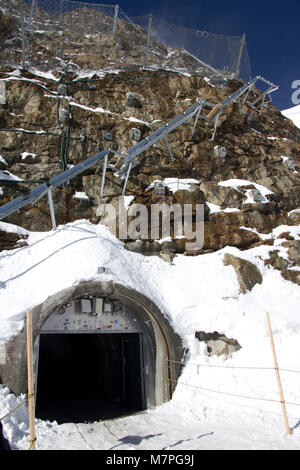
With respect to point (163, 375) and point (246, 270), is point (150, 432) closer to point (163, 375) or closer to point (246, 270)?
point (163, 375)

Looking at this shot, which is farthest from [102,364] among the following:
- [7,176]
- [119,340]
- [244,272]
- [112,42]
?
[112,42]

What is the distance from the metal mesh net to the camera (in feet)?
87.9

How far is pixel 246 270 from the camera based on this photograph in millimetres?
16922

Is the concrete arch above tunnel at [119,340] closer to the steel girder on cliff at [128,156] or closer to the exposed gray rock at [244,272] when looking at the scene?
the steel girder on cliff at [128,156]

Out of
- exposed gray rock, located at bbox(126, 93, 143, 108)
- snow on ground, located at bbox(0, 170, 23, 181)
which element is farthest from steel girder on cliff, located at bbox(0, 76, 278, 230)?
exposed gray rock, located at bbox(126, 93, 143, 108)

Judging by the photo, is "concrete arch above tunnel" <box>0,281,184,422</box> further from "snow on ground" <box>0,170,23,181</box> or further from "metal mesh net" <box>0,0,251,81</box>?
"metal mesh net" <box>0,0,251,81</box>

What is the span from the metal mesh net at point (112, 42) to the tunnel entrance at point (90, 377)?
71.4ft

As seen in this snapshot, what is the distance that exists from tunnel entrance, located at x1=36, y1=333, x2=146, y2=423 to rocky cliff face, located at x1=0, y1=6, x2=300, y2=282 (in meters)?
5.74

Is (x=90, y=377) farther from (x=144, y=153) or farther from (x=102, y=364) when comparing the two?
(x=144, y=153)

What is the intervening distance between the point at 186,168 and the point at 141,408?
14778mm

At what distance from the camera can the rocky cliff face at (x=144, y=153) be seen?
18.4 meters

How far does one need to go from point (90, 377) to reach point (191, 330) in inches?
517

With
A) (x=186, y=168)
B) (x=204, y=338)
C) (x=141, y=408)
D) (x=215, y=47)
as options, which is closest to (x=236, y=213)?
(x=186, y=168)

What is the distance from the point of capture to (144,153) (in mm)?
21391
